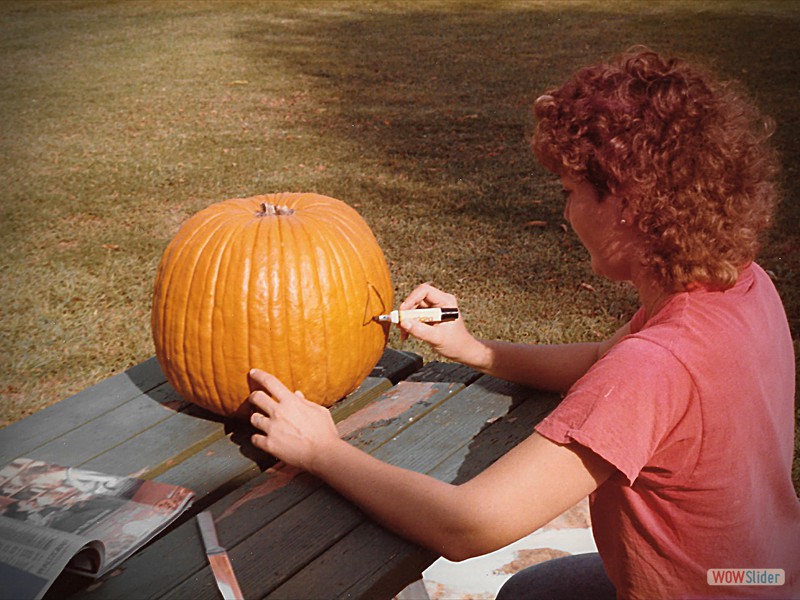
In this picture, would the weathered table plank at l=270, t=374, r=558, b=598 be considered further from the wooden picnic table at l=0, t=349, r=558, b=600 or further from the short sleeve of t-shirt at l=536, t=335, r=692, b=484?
the short sleeve of t-shirt at l=536, t=335, r=692, b=484

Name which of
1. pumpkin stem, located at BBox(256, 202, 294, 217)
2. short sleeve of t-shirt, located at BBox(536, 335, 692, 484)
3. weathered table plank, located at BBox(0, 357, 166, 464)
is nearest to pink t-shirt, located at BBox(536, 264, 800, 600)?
short sleeve of t-shirt, located at BBox(536, 335, 692, 484)

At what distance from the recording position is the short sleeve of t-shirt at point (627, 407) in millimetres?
1387

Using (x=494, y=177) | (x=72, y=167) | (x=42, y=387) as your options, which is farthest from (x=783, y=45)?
(x=42, y=387)

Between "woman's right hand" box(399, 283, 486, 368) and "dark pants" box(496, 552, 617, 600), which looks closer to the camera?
"dark pants" box(496, 552, 617, 600)

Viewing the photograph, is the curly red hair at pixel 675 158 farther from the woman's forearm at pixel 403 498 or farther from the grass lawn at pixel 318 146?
the grass lawn at pixel 318 146

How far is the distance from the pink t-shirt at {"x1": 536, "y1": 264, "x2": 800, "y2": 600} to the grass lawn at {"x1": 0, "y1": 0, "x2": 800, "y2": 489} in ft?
6.20

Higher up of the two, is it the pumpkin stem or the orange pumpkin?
the pumpkin stem

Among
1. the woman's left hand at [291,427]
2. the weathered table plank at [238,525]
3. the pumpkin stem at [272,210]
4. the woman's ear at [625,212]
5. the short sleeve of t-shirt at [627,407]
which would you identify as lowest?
the weathered table plank at [238,525]

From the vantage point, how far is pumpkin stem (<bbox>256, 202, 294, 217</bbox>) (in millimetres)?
2193

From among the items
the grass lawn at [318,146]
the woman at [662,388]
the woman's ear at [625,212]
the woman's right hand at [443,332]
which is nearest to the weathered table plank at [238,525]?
the woman at [662,388]

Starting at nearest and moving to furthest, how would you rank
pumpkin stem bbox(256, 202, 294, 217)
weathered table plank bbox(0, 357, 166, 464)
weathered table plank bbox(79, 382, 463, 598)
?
weathered table plank bbox(79, 382, 463, 598)
weathered table plank bbox(0, 357, 166, 464)
pumpkin stem bbox(256, 202, 294, 217)

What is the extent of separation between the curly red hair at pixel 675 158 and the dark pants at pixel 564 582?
80cm

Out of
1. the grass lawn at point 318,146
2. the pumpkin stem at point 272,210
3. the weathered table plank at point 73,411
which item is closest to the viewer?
the weathered table plank at point 73,411

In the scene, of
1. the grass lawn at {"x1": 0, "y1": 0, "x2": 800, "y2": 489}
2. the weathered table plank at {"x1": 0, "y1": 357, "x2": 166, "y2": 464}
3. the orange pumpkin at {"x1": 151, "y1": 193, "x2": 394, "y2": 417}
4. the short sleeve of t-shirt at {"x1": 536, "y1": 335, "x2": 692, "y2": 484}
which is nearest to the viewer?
Result: the short sleeve of t-shirt at {"x1": 536, "y1": 335, "x2": 692, "y2": 484}
